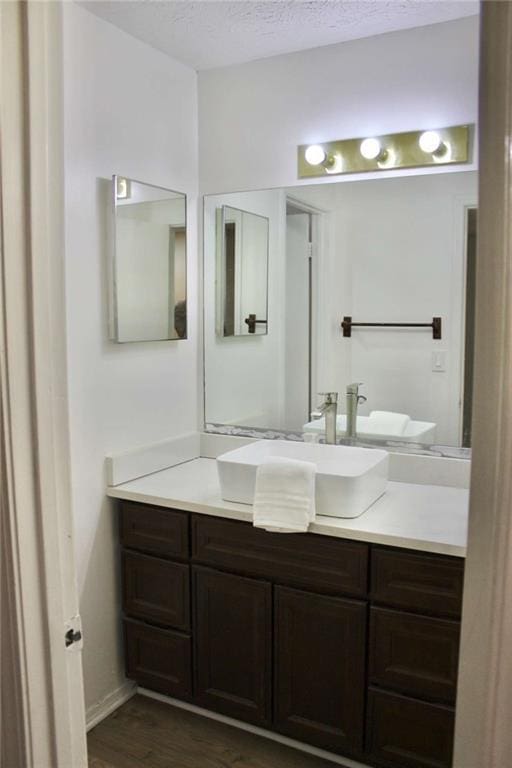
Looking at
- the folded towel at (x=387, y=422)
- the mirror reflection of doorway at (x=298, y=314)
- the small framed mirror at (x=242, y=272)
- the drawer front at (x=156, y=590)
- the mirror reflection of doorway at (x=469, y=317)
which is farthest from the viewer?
the small framed mirror at (x=242, y=272)

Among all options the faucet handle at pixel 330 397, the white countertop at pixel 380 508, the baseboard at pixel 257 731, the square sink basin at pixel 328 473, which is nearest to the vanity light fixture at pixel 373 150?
the faucet handle at pixel 330 397

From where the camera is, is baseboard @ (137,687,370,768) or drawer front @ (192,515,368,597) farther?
baseboard @ (137,687,370,768)

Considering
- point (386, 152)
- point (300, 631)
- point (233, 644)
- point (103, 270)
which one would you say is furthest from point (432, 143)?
→ point (233, 644)

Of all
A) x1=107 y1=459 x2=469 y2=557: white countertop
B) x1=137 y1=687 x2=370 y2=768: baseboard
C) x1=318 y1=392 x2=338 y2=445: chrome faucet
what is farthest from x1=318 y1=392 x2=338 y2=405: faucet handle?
x1=137 y1=687 x2=370 y2=768: baseboard

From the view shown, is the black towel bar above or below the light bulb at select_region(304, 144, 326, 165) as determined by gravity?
below

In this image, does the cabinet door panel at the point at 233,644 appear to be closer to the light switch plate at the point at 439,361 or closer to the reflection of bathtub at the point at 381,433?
the reflection of bathtub at the point at 381,433

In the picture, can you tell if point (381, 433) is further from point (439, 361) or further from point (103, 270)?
point (103, 270)

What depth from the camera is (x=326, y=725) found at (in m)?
2.10

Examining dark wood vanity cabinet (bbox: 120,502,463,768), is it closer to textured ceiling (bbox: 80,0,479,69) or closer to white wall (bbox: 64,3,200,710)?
white wall (bbox: 64,3,200,710)

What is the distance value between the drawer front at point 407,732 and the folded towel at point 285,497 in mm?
572

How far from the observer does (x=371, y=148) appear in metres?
2.38

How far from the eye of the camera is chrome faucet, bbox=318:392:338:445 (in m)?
2.53

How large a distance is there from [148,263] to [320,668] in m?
1.56

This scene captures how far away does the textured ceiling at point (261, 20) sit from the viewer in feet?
6.94
